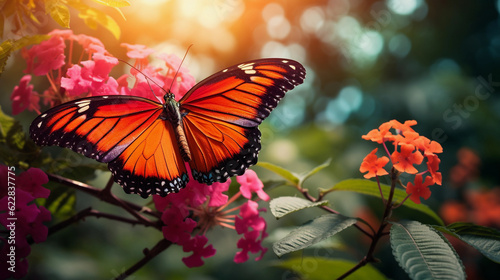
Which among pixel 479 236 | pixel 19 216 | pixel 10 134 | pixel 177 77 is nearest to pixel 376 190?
pixel 479 236

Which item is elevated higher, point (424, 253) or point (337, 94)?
Result: point (424, 253)

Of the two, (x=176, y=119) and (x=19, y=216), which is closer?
(x=19, y=216)

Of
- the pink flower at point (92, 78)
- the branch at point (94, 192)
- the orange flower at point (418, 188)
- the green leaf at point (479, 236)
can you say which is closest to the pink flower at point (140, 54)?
the pink flower at point (92, 78)

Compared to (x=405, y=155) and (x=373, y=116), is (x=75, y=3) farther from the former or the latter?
(x=373, y=116)

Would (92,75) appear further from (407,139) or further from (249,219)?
(407,139)

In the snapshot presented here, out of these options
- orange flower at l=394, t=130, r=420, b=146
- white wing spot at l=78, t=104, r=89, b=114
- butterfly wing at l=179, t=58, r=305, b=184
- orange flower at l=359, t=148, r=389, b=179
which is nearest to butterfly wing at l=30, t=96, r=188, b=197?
white wing spot at l=78, t=104, r=89, b=114

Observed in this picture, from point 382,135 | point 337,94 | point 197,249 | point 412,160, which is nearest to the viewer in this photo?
point 412,160

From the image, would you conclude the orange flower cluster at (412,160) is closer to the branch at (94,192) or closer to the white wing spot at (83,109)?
the branch at (94,192)
